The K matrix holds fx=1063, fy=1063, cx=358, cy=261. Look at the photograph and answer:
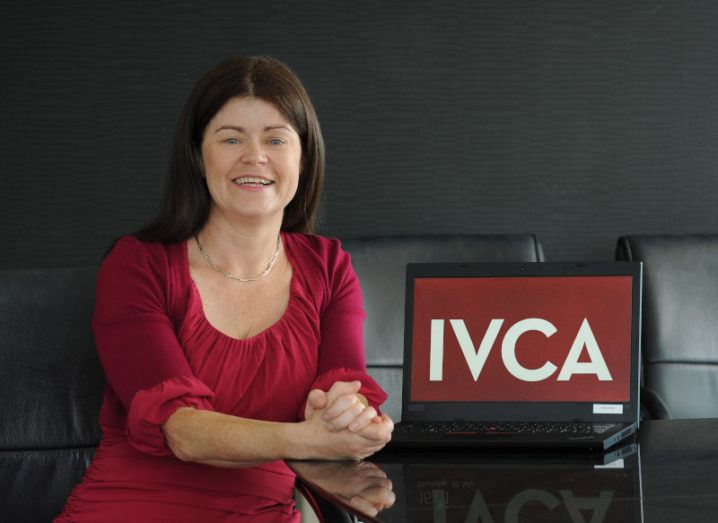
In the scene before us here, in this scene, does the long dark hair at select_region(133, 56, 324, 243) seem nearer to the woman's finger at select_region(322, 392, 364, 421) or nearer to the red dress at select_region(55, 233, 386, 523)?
the red dress at select_region(55, 233, 386, 523)

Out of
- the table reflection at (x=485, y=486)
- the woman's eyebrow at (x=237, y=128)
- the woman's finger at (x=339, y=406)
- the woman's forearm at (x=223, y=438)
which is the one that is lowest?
the table reflection at (x=485, y=486)

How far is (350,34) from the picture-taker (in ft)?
10.0

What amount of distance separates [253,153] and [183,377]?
45 cm

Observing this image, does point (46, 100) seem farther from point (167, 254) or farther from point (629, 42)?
point (629, 42)

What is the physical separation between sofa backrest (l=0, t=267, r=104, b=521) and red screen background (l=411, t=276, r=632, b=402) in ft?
2.43

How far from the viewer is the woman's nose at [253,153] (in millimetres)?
1949

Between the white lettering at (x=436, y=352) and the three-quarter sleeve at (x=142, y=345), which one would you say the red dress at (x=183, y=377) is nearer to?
the three-quarter sleeve at (x=142, y=345)

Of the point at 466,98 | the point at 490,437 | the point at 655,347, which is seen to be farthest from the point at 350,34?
the point at 490,437

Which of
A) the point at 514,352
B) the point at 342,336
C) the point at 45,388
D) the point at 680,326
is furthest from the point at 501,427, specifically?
the point at 680,326

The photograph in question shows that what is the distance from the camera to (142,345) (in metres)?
1.79

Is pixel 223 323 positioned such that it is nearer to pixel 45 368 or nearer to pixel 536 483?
pixel 45 368

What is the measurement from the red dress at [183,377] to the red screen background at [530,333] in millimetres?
167

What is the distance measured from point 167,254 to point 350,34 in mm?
1298

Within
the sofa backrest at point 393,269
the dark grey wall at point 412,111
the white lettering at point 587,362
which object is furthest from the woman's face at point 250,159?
the dark grey wall at point 412,111
